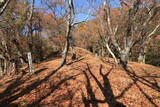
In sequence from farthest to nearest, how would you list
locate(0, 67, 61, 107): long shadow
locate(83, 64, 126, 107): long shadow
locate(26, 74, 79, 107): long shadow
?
locate(0, 67, 61, 107): long shadow, locate(83, 64, 126, 107): long shadow, locate(26, 74, 79, 107): long shadow

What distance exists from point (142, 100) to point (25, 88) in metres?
5.84

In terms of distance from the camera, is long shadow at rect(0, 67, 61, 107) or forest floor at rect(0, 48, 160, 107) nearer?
forest floor at rect(0, 48, 160, 107)

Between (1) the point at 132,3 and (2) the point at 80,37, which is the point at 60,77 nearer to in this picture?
(1) the point at 132,3

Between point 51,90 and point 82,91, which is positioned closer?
point 82,91

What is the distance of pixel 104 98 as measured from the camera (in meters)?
6.45

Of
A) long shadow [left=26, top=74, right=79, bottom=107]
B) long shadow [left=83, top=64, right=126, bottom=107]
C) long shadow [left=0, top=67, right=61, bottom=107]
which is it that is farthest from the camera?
long shadow [left=0, top=67, right=61, bottom=107]

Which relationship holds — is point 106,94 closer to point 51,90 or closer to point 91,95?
point 91,95

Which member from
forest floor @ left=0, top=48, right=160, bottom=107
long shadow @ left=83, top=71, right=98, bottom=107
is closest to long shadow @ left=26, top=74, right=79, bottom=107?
forest floor @ left=0, top=48, right=160, bottom=107

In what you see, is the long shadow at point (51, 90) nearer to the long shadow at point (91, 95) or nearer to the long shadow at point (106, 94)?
the long shadow at point (91, 95)

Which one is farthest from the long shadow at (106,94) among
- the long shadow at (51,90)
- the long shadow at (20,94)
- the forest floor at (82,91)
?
the long shadow at (20,94)

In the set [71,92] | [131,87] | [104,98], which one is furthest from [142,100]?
[71,92]

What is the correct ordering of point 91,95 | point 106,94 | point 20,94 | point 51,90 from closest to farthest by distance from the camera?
point 91,95, point 106,94, point 20,94, point 51,90

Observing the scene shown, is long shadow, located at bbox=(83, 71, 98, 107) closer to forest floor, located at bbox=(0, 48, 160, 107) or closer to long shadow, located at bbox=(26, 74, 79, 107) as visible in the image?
forest floor, located at bbox=(0, 48, 160, 107)

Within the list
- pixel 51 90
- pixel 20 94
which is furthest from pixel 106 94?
pixel 20 94
